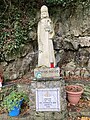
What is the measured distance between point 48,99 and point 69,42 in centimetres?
260

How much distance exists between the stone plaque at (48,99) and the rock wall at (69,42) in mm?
1865

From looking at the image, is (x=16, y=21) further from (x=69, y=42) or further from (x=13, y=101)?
(x=13, y=101)

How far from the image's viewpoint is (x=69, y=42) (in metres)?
5.94

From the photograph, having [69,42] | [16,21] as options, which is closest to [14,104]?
[16,21]

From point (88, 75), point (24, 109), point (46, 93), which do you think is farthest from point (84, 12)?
point (24, 109)

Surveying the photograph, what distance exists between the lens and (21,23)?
5.54 m

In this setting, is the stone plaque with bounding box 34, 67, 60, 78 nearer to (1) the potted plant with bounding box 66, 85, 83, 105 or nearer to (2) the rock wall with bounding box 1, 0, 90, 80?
(1) the potted plant with bounding box 66, 85, 83, 105

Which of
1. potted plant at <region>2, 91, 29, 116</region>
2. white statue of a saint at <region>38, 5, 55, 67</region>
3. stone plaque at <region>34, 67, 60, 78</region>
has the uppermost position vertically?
white statue of a saint at <region>38, 5, 55, 67</region>

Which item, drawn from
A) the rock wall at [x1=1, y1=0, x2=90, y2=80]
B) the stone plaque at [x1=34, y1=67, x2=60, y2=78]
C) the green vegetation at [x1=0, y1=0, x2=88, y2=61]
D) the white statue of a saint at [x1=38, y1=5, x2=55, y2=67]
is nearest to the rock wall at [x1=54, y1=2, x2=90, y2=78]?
the rock wall at [x1=1, y1=0, x2=90, y2=80]

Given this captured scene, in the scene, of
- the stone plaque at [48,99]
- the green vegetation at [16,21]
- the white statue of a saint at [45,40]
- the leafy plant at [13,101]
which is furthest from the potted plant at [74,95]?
the green vegetation at [16,21]

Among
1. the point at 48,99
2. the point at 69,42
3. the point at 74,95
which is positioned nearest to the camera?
the point at 48,99

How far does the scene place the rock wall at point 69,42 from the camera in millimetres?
5796

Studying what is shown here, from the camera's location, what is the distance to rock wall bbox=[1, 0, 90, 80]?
5.80 m

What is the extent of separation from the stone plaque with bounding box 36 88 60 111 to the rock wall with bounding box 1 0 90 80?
1.87 meters
